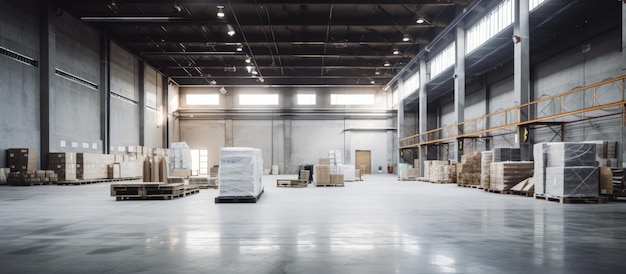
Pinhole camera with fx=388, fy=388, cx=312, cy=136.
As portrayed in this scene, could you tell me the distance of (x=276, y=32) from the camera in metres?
22.0

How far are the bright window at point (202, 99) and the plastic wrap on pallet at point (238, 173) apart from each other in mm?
24504

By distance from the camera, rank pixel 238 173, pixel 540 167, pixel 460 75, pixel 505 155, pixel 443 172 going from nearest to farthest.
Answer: pixel 238 173
pixel 540 167
pixel 505 155
pixel 443 172
pixel 460 75

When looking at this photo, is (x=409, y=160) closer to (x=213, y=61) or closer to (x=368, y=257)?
(x=213, y=61)

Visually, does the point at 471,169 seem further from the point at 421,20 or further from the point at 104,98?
the point at 104,98

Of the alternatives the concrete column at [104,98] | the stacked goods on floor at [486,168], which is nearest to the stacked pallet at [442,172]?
the stacked goods on floor at [486,168]

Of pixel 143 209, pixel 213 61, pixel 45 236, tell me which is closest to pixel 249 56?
pixel 213 61

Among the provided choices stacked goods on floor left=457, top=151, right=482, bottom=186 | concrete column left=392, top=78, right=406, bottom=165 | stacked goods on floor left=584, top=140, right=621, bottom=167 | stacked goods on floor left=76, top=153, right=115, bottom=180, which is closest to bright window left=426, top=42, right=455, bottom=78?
concrete column left=392, top=78, right=406, bottom=165

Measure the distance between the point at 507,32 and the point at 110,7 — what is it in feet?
58.8

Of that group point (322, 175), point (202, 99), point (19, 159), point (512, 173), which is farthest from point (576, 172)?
point (202, 99)

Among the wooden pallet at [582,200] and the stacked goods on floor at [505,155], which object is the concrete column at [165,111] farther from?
the wooden pallet at [582,200]

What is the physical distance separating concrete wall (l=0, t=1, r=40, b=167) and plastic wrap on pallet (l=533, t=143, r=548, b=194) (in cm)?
1851

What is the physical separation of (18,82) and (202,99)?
59.7 feet

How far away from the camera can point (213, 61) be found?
27641 mm

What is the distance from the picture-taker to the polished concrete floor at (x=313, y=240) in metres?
3.81
